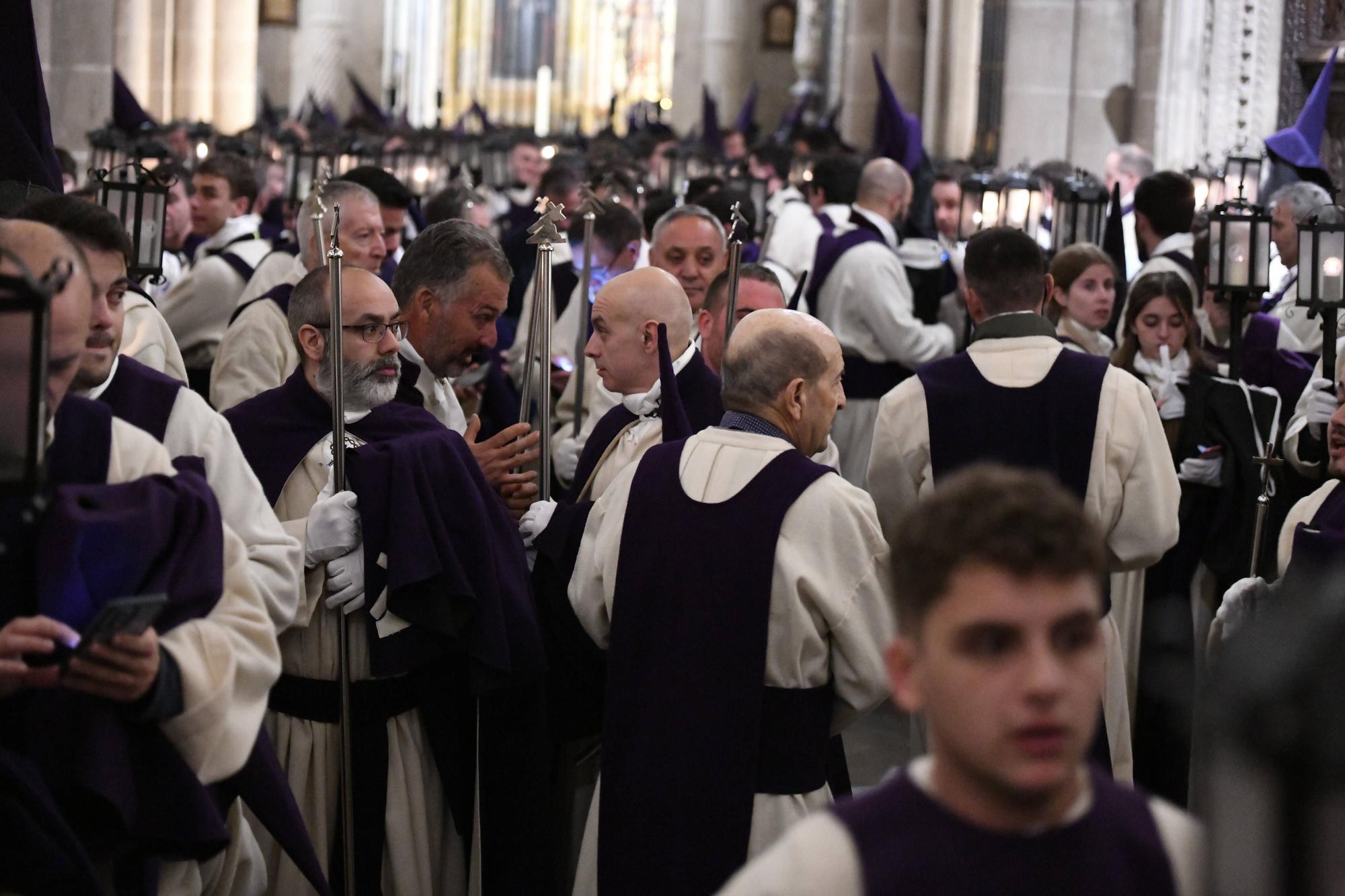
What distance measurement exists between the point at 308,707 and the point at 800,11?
26.8m

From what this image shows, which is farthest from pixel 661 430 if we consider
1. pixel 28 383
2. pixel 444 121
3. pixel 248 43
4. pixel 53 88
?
pixel 444 121

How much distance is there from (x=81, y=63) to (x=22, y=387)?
1061 cm

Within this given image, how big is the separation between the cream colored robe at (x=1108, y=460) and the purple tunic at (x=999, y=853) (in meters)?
2.76


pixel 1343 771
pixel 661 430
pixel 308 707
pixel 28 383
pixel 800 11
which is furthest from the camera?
pixel 800 11

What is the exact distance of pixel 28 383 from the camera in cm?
259

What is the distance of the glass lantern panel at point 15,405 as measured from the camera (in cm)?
257

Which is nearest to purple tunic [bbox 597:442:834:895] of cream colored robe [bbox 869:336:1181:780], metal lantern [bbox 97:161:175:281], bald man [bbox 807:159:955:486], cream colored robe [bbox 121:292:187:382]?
cream colored robe [bbox 869:336:1181:780]

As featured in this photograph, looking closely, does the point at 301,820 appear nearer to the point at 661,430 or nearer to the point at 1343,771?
the point at 661,430

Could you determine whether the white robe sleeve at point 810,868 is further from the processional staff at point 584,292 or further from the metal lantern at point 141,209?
the metal lantern at point 141,209

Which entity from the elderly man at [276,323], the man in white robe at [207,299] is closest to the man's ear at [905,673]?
the elderly man at [276,323]

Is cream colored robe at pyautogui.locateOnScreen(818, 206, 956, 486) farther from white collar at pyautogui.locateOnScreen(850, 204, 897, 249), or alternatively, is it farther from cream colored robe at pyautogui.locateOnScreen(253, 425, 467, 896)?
cream colored robe at pyautogui.locateOnScreen(253, 425, 467, 896)

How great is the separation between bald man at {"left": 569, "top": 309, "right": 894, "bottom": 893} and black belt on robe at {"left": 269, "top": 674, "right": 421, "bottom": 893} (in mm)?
605

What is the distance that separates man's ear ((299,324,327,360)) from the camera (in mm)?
4469

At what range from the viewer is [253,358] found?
6.18 meters
